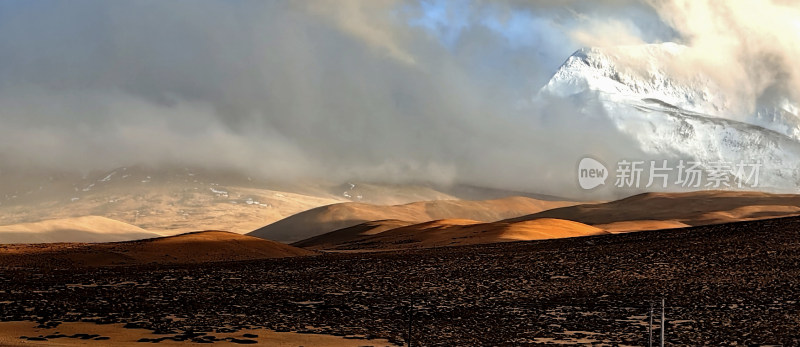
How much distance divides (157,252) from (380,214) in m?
102

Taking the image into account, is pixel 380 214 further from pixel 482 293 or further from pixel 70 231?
pixel 482 293

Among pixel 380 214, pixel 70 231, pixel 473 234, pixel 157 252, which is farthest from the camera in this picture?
pixel 380 214

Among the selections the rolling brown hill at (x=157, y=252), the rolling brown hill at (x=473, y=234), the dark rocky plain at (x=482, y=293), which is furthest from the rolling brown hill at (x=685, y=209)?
the dark rocky plain at (x=482, y=293)

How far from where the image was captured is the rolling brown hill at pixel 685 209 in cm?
9631

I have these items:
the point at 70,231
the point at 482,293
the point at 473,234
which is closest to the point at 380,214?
the point at 70,231

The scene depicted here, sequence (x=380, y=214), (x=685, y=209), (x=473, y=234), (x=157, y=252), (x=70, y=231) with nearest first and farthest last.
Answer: (x=157, y=252), (x=473, y=234), (x=685, y=209), (x=70, y=231), (x=380, y=214)

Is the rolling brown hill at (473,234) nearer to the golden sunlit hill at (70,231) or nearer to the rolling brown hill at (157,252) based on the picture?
the rolling brown hill at (157,252)

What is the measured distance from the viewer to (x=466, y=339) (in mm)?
22125

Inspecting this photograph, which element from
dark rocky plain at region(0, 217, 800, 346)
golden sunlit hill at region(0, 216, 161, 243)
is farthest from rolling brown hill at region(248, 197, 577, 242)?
dark rocky plain at region(0, 217, 800, 346)

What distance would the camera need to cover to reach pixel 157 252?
54094mm

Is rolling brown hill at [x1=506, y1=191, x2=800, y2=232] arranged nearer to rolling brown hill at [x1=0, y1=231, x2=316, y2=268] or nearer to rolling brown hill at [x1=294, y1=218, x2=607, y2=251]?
rolling brown hill at [x1=294, y1=218, x2=607, y2=251]

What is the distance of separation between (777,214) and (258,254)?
63.8 meters

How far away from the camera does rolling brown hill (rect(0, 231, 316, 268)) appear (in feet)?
163

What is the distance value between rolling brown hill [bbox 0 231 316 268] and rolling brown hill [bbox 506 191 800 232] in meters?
44.1
